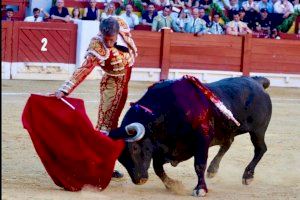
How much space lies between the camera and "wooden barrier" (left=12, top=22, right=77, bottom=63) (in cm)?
1384

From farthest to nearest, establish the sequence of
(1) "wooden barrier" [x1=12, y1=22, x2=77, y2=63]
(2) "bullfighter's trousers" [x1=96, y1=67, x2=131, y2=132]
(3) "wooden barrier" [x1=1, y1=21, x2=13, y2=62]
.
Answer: (1) "wooden barrier" [x1=12, y1=22, x2=77, y2=63] → (3) "wooden barrier" [x1=1, y1=21, x2=13, y2=62] → (2) "bullfighter's trousers" [x1=96, y1=67, x2=131, y2=132]

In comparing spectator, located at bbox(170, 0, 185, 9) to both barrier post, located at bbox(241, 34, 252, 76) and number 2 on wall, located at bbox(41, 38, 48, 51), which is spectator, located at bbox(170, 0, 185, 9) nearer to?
barrier post, located at bbox(241, 34, 252, 76)

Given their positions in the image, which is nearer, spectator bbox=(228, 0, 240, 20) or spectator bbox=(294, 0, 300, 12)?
spectator bbox=(228, 0, 240, 20)

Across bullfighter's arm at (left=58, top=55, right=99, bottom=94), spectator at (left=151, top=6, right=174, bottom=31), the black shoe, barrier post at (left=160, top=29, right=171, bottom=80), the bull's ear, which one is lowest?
barrier post at (left=160, top=29, right=171, bottom=80)

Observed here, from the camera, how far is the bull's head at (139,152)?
5.16 m

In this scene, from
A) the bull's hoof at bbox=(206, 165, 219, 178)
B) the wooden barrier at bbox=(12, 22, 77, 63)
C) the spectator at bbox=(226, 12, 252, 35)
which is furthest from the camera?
the spectator at bbox=(226, 12, 252, 35)

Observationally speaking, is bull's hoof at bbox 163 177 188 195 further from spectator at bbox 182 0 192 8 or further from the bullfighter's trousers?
spectator at bbox 182 0 192 8

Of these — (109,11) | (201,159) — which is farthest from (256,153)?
(109,11)

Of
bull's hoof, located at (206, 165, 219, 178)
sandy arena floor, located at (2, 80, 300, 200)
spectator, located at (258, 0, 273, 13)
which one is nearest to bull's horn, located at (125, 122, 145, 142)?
sandy arena floor, located at (2, 80, 300, 200)

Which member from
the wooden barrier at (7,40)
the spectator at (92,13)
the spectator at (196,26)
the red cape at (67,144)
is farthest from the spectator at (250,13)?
the red cape at (67,144)

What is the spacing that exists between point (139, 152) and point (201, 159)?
42 cm

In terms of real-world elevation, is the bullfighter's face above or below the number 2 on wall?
above

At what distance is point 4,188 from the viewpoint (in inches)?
203

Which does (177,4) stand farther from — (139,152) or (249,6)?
(139,152)
